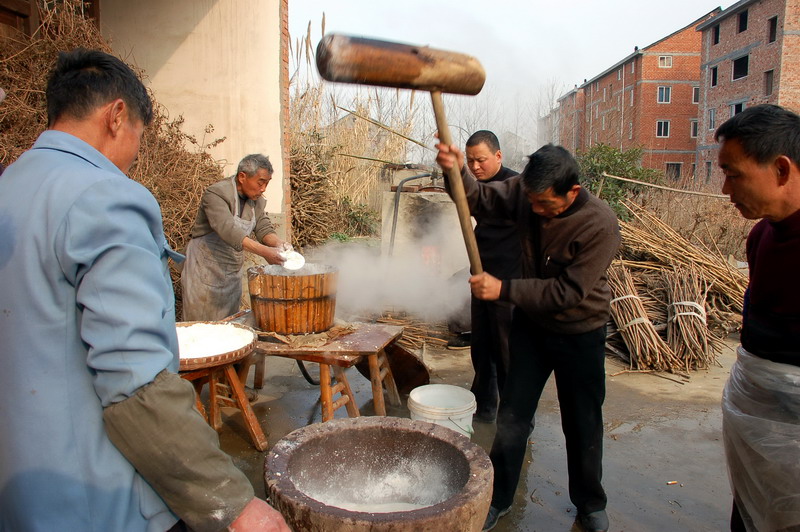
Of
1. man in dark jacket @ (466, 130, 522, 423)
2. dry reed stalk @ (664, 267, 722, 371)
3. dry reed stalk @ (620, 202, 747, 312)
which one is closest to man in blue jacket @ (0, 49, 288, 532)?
man in dark jacket @ (466, 130, 522, 423)

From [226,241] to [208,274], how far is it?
0.48m

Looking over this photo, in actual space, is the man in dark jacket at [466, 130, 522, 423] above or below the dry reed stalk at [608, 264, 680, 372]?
above

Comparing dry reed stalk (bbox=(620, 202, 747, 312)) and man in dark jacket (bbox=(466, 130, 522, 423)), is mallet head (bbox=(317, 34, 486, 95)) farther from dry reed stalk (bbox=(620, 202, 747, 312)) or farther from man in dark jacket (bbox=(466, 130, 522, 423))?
dry reed stalk (bbox=(620, 202, 747, 312))

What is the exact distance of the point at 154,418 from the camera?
1.16 m

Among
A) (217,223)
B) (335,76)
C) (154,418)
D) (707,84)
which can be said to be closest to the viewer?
(154,418)

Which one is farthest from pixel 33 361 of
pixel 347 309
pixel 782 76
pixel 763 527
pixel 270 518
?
pixel 782 76

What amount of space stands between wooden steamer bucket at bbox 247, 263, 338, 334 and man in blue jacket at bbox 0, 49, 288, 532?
2.61 metres

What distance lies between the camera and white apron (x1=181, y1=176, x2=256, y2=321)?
15.7 ft

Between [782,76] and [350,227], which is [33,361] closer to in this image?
[350,227]

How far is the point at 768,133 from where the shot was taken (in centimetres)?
198

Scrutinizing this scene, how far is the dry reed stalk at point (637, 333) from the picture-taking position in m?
5.82

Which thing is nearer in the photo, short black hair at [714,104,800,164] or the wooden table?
short black hair at [714,104,800,164]

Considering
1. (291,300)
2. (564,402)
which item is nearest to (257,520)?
(564,402)

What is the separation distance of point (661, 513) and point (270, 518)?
9.34ft
